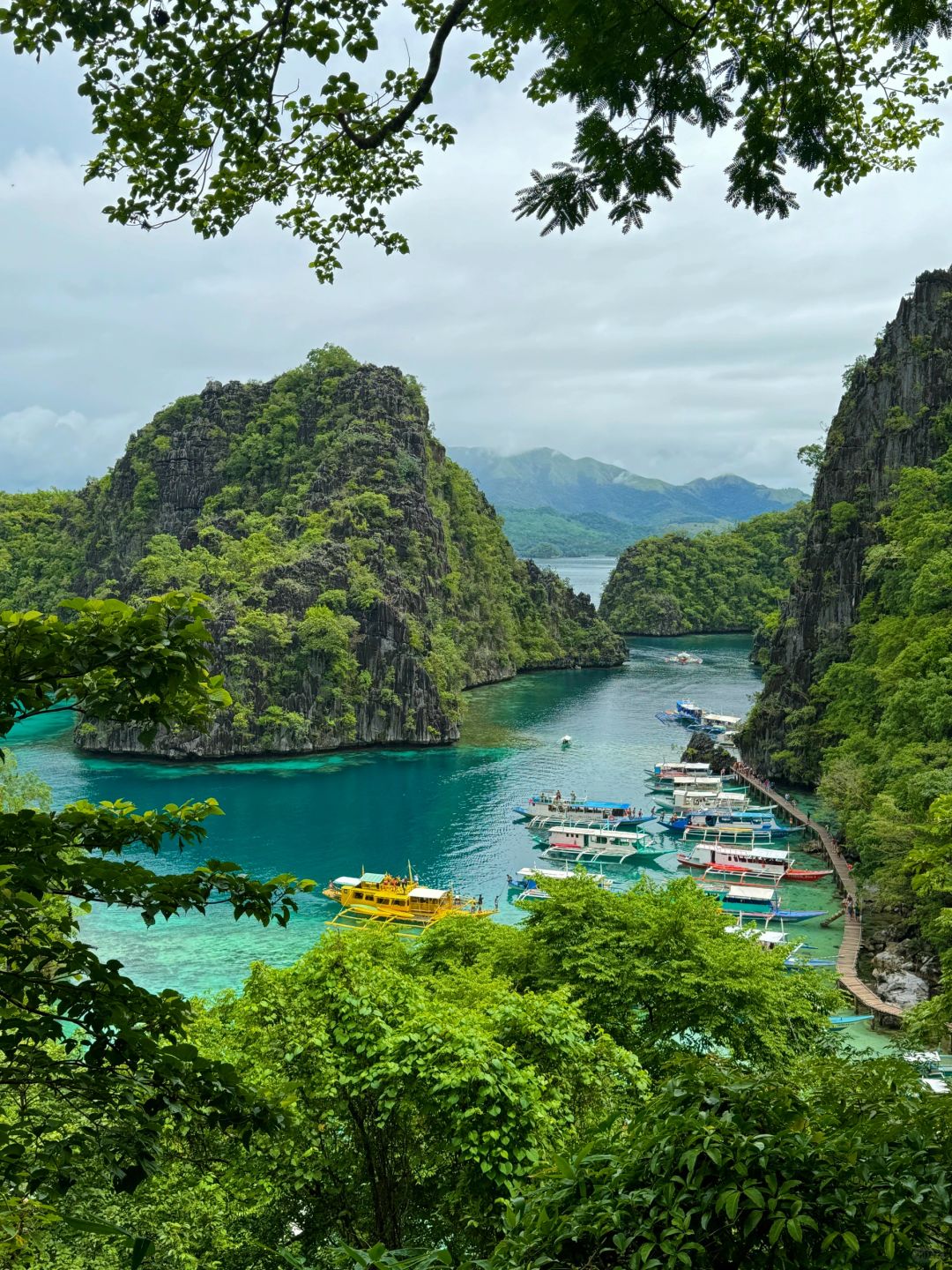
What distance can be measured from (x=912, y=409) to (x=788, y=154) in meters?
48.9

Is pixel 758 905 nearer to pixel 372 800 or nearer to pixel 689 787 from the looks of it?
pixel 689 787

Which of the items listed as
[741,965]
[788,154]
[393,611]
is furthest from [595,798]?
[788,154]

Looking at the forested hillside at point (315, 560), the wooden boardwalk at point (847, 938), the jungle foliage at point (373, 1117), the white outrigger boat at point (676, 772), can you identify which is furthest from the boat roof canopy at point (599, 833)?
the jungle foliage at point (373, 1117)

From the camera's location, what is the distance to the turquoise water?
29.6 meters

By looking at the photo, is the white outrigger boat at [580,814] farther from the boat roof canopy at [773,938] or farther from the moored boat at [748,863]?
the boat roof canopy at [773,938]

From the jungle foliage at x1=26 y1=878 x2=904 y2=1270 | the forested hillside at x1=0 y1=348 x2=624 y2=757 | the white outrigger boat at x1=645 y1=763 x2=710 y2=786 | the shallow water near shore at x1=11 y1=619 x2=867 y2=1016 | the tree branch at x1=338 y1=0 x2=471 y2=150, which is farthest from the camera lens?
the forested hillside at x1=0 y1=348 x2=624 y2=757

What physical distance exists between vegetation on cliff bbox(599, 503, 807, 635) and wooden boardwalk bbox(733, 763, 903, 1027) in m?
63.8

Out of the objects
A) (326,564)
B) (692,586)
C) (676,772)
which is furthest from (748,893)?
(692,586)

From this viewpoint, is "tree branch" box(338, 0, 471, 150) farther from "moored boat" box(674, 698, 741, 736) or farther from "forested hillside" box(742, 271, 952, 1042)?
"moored boat" box(674, 698, 741, 736)

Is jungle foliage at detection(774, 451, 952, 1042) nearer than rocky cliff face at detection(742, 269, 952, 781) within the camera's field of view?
Yes

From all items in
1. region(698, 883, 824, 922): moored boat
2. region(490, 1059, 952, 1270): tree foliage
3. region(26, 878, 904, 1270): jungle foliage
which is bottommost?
region(698, 883, 824, 922): moored boat

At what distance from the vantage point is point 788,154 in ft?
17.2

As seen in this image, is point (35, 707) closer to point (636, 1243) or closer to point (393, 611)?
point (636, 1243)

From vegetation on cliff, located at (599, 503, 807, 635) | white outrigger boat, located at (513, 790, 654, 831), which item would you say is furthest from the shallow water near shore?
vegetation on cliff, located at (599, 503, 807, 635)
